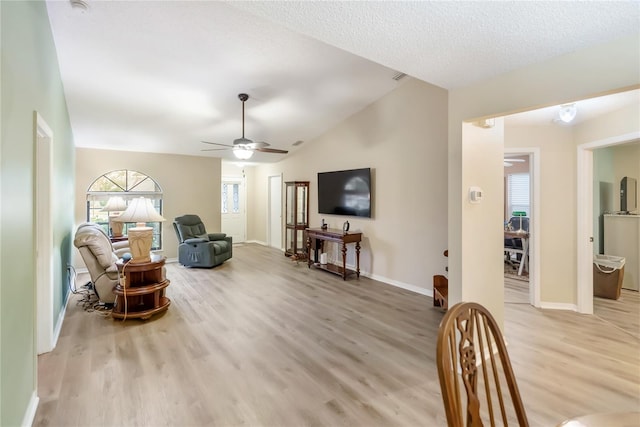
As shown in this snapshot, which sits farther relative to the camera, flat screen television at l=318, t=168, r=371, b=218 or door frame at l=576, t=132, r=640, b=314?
flat screen television at l=318, t=168, r=371, b=218

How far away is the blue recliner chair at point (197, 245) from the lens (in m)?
5.85

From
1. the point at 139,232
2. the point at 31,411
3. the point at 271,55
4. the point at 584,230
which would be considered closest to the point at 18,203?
the point at 31,411

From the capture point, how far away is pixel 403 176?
466cm

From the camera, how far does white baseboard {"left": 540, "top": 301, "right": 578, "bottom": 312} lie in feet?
12.2

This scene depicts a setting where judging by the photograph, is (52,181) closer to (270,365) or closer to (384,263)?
(270,365)

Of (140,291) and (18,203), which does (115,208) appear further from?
(18,203)

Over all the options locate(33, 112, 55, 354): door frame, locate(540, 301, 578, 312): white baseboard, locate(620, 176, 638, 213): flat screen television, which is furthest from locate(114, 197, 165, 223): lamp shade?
locate(620, 176, 638, 213): flat screen television

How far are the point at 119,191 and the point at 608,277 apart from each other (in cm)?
851

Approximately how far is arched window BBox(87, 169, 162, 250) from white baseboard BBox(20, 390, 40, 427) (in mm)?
4696

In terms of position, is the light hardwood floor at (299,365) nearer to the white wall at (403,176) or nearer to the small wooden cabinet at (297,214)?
the white wall at (403,176)

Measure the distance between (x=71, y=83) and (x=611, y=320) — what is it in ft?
23.1

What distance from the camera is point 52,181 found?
283 centimetres

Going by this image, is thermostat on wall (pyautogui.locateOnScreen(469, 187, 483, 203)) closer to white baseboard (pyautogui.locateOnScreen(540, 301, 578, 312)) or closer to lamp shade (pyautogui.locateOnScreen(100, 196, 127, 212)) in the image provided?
white baseboard (pyautogui.locateOnScreen(540, 301, 578, 312))

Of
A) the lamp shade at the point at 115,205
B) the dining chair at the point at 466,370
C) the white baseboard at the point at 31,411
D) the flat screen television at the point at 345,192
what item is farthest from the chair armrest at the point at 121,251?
the dining chair at the point at 466,370
